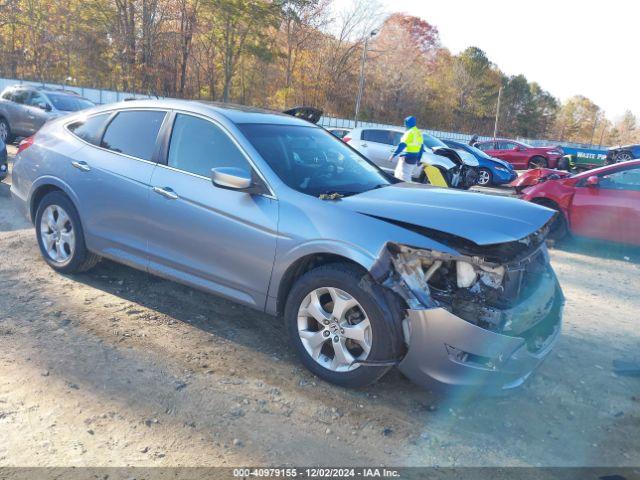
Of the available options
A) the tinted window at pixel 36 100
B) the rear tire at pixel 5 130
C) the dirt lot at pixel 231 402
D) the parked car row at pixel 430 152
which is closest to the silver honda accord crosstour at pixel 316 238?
the dirt lot at pixel 231 402

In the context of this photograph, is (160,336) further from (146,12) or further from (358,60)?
(358,60)

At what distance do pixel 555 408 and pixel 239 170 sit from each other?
2.60 metres

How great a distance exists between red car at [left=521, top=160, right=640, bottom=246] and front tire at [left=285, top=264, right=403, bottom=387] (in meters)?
6.03

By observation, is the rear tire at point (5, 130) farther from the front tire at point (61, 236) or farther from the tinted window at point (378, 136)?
the front tire at point (61, 236)

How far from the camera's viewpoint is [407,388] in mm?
3395

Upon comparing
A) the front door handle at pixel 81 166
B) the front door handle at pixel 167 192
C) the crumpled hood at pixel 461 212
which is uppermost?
the crumpled hood at pixel 461 212

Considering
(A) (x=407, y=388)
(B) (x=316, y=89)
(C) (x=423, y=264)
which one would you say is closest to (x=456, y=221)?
(C) (x=423, y=264)

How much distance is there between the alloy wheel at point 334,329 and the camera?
10.3ft

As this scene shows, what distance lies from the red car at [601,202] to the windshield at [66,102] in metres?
12.3

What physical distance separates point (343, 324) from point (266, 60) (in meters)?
44.3

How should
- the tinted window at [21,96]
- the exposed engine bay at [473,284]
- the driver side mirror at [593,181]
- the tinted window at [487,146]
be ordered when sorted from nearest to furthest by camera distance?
the exposed engine bay at [473,284], the driver side mirror at [593,181], the tinted window at [21,96], the tinted window at [487,146]

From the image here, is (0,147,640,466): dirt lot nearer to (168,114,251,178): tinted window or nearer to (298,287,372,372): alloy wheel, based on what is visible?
(298,287,372,372): alloy wheel

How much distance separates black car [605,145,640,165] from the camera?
22656 millimetres

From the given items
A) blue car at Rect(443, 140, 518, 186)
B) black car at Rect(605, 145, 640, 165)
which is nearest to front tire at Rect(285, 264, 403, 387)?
blue car at Rect(443, 140, 518, 186)
